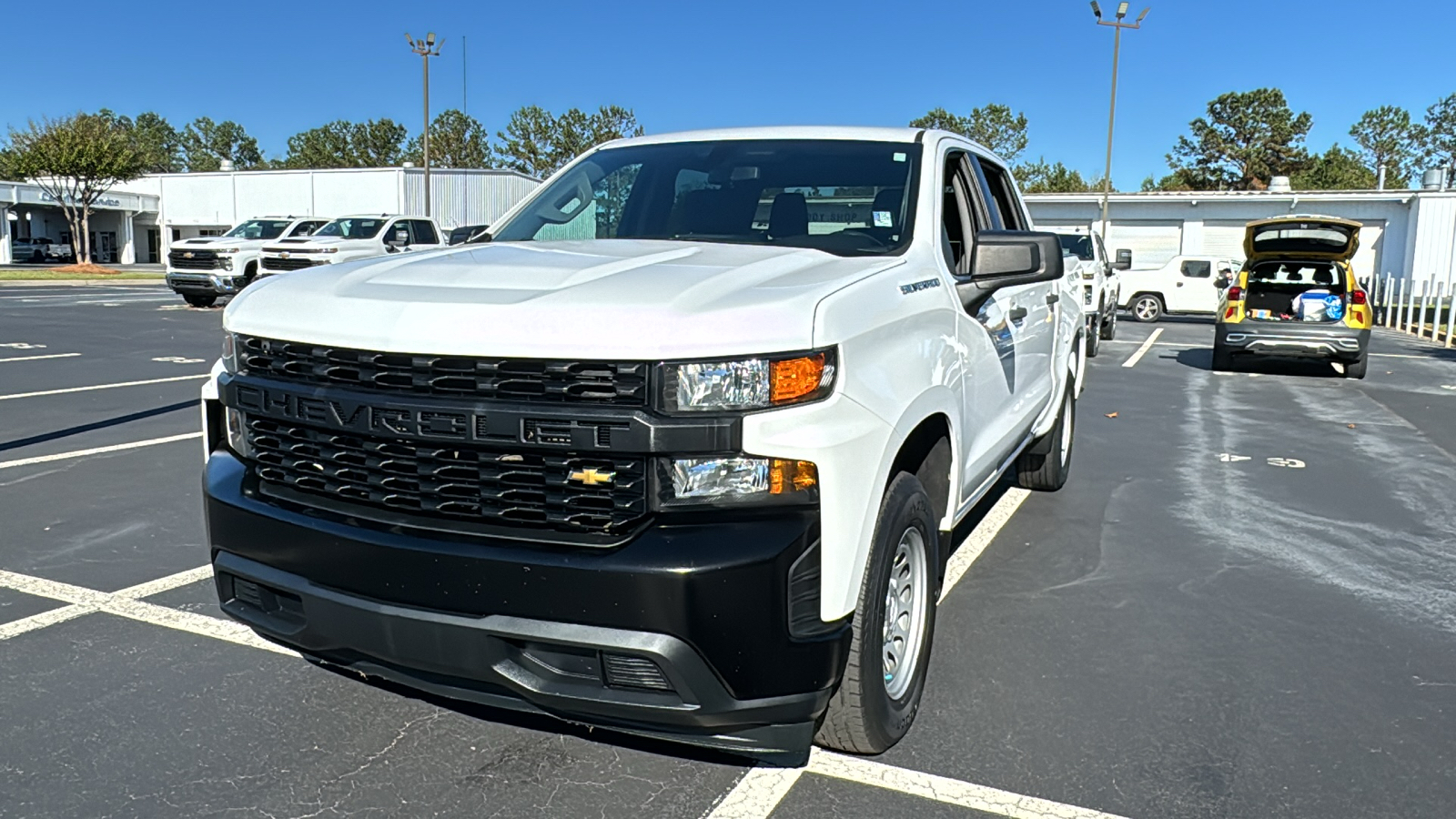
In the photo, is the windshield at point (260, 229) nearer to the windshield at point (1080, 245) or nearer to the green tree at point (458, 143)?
the windshield at point (1080, 245)

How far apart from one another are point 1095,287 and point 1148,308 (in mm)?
10518

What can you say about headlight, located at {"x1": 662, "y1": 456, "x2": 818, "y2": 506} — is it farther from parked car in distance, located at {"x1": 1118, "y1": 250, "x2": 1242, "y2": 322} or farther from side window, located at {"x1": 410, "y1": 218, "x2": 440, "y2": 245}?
parked car in distance, located at {"x1": 1118, "y1": 250, "x2": 1242, "y2": 322}

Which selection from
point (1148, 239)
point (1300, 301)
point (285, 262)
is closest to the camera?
point (1300, 301)

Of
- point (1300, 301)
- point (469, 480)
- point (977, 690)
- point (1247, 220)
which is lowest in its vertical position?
point (977, 690)

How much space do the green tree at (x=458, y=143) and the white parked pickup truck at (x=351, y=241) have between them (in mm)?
69355

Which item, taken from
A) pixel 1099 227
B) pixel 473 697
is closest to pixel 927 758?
pixel 473 697

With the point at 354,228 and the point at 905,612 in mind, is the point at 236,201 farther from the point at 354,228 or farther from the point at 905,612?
the point at 905,612

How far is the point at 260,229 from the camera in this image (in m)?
24.7

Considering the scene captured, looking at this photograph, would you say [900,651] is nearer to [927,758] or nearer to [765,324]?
[927,758]

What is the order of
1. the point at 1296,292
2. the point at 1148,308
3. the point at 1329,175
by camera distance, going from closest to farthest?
the point at 1296,292 → the point at 1148,308 → the point at 1329,175

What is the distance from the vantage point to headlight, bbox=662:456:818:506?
2486 millimetres

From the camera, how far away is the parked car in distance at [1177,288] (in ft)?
85.8

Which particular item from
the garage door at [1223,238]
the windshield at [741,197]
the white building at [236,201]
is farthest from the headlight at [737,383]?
the white building at [236,201]

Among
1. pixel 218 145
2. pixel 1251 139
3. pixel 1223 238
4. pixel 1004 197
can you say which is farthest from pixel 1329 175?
pixel 218 145
